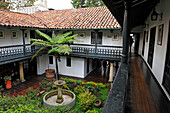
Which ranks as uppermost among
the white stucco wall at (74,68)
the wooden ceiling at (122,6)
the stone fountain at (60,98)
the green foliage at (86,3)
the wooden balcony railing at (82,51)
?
the green foliage at (86,3)

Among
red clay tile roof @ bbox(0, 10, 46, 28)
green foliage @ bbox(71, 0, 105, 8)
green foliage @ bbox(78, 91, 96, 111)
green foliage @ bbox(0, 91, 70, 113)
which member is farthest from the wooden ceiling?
green foliage @ bbox(71, 0, 105, 8)

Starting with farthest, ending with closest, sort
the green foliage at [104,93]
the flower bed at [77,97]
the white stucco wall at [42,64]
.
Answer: the white stucco wall at [42,64] → the green foliage at [104,93] → the flower bed at [77,97]

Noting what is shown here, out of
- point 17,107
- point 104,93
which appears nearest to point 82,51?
point 104,93

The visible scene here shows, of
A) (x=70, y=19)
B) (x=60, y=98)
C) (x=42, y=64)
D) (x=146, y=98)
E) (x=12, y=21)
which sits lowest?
(x=60, y=98)

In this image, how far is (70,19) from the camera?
1458 cm

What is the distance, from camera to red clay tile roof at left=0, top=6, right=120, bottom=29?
11.7 metres

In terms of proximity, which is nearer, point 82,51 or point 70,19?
point 82,51

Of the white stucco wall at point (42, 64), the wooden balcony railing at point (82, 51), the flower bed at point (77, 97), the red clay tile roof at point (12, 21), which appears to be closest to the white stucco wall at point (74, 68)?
the wooden balcony railing at point (82, 51)

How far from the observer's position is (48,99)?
968cm

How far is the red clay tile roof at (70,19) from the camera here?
11.7 metres

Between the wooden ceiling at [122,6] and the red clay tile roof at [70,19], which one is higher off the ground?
the red clay tile roof at [70,19]

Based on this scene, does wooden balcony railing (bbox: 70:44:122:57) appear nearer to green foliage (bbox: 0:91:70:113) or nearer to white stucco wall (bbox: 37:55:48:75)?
white stucco wall (bbox: 37:55:48:75)

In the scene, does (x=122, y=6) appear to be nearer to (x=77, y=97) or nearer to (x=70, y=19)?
(x=77, y=97)

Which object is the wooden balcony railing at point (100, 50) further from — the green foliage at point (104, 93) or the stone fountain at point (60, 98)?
the stone fountain at point (60, 98)
